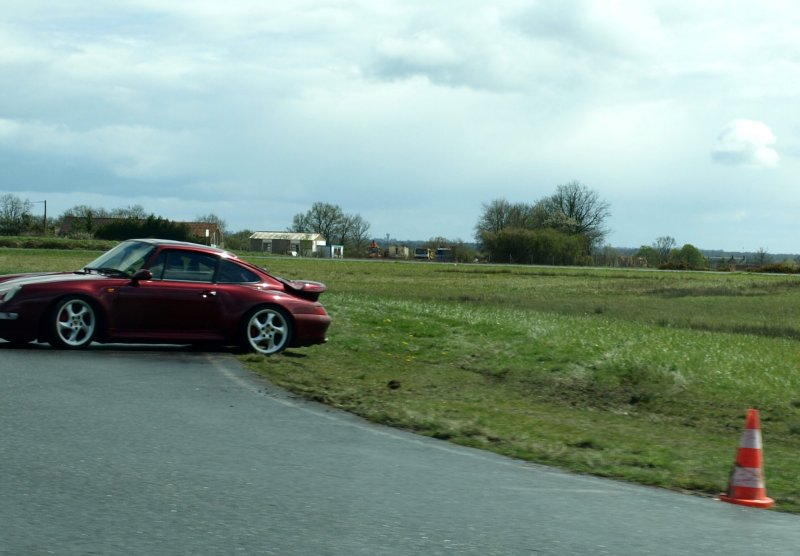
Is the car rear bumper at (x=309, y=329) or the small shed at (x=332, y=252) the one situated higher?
the small shed at (x=332, y=252)

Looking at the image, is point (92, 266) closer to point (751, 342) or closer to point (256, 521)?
point (256, 521)

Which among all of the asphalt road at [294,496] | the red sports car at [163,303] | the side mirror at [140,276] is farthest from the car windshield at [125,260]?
the asphalt road at [294,496]

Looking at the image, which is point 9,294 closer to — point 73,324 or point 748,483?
point 73,324

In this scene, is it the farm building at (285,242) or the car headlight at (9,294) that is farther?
the farm building at (285,242)

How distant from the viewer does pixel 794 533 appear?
Answer: 6238 mm

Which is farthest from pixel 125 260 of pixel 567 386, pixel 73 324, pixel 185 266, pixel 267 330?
pixel 567 386

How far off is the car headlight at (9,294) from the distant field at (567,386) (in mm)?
2979

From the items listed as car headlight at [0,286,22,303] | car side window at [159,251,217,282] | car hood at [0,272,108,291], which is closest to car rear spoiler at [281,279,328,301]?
car side window at [159,251,217,282]

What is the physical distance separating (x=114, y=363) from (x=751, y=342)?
47.0ft

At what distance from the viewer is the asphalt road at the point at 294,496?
561 centimetres

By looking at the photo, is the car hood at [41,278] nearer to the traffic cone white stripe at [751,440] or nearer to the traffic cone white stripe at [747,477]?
the traffic cone white stripe at [751,440]

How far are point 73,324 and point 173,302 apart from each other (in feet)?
4.31

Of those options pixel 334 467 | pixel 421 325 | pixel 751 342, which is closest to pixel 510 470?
pixel 334 467

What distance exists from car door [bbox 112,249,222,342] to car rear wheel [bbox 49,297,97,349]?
1.09 ft
